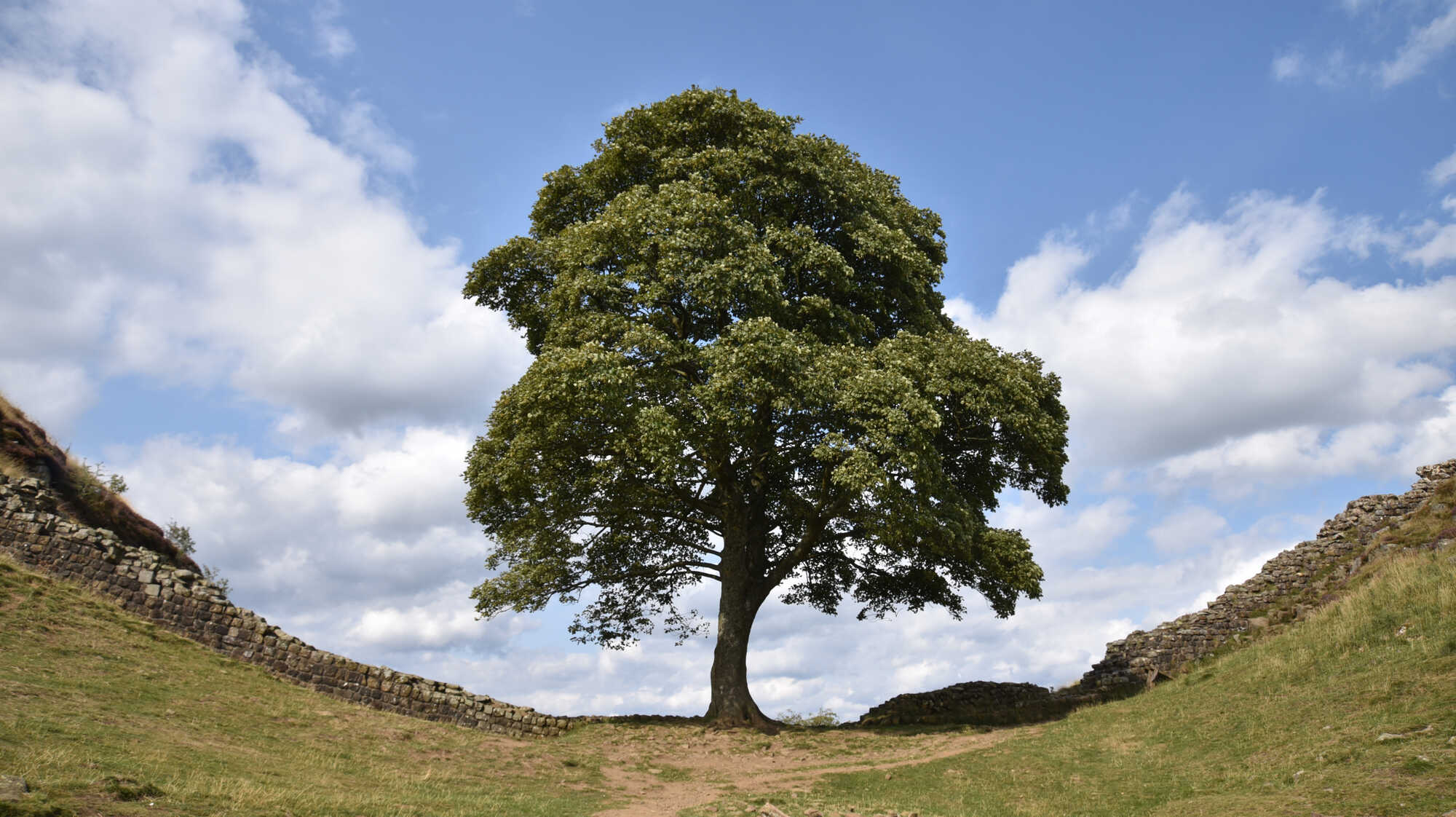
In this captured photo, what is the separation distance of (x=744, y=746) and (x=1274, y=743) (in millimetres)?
11942

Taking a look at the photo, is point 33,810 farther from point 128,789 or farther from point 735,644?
point 735,644

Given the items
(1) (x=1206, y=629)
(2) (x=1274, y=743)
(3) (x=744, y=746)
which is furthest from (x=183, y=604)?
(1) (x=1206, y=629)

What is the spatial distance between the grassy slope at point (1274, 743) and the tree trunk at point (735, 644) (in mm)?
5823

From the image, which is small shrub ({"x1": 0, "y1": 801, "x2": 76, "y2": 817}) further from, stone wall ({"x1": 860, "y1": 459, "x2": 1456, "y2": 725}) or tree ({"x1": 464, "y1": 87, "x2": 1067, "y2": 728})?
stone wall ({"x1": 860, "y1": 459, "x2": 1456, "y2": 725})

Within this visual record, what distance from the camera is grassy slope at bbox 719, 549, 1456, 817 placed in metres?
13.1

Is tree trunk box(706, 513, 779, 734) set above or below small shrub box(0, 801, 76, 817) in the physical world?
above

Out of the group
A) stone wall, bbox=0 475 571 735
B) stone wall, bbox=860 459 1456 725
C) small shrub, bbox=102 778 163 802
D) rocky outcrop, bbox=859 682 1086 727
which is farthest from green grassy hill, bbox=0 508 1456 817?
rocky outcrop, bbox=859 682 1086 727

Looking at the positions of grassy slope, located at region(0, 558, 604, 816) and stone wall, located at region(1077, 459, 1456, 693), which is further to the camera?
stone wall, located at region(1077, 459, 1456, 693)

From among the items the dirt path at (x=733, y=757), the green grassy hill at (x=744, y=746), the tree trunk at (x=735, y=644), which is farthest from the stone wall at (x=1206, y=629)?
the tree trunk at (x=735, y=644)

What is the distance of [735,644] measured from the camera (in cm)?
2522

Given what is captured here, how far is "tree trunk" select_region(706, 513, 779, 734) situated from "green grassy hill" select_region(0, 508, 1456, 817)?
1.20 metres

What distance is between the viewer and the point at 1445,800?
37.5 feet

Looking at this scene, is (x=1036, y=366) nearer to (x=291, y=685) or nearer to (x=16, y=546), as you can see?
(x=291, y=685)

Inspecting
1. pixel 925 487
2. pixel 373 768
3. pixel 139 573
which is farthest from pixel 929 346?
pixel 139 573
